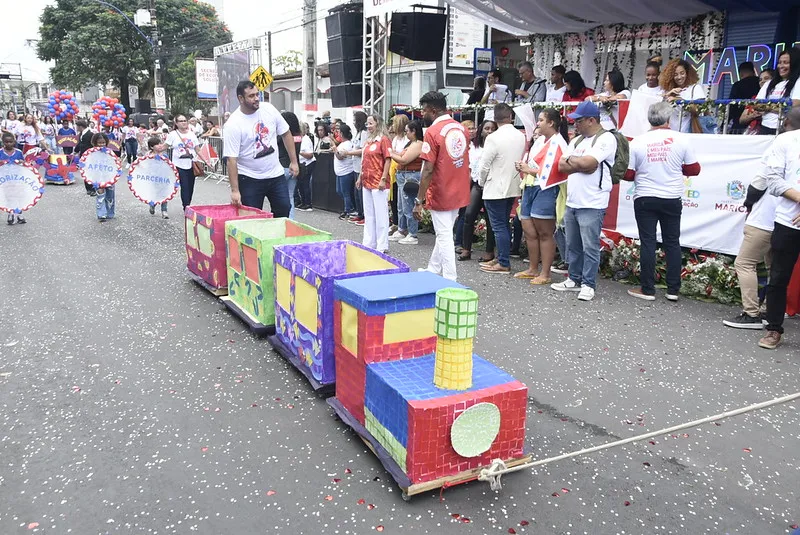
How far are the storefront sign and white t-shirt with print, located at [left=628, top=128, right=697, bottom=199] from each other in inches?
134

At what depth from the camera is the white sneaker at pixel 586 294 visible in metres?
6.12

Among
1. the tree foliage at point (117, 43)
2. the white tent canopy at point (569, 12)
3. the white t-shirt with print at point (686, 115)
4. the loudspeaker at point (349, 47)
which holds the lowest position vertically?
the white t-shirt with print at point (686, 115)

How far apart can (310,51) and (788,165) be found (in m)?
19.6

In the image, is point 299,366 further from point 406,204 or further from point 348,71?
point 348,71

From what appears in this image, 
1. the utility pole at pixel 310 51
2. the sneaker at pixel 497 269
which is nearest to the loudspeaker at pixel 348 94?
the sneaker at pixel 497 269

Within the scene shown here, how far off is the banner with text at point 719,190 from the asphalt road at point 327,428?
0.83 metres

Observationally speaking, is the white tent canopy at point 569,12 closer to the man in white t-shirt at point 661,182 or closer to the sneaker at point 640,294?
the man in white t-shirt at point 661,182

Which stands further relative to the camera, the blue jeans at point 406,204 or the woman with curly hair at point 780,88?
the blue jeans at point 406,204

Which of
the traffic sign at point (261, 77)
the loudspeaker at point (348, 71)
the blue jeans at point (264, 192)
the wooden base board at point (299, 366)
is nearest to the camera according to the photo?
the wooden base board at point (299, 366)

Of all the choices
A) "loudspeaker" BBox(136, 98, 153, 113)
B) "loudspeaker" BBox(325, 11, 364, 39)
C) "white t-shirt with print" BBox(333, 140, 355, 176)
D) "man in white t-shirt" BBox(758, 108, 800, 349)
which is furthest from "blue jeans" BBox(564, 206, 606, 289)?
"loudspeaker" BBox(136, 98, 153, 113)

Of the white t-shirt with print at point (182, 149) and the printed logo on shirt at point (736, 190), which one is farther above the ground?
the white t-shirt with print at point (182, 149)

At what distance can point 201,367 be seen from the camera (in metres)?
4.36

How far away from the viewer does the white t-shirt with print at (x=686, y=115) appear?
7.07 metres

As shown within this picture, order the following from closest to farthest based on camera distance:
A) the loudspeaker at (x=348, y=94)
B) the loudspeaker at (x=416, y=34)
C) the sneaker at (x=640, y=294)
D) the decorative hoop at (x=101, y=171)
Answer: the sneaker at (x=640, y=294) < the decorative hoop at (x=101, y=171) < the loudspeaker at (x=416, y=34) < the loudspeaker at (x=348, y=94)
